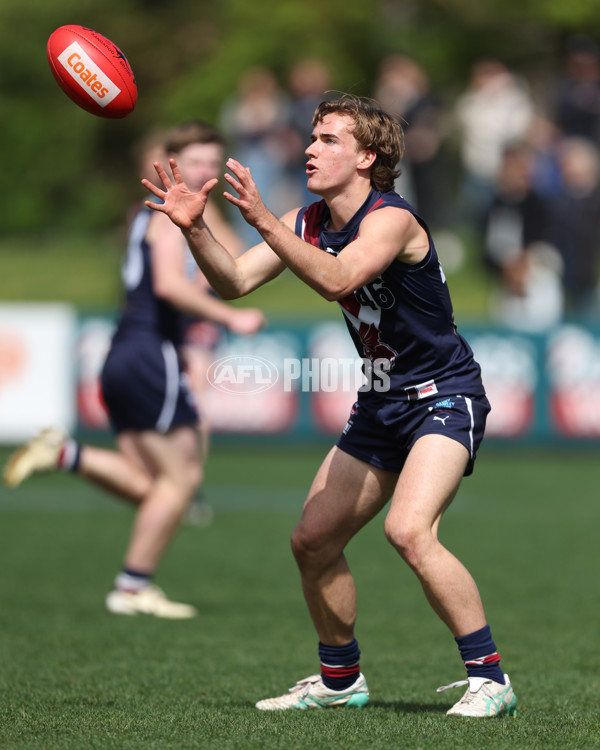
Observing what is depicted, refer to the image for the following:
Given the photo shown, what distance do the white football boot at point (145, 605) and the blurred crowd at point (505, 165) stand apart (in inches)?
378

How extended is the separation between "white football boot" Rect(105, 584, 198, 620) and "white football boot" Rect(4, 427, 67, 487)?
95 cm

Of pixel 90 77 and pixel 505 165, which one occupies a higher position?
pixel 505 165

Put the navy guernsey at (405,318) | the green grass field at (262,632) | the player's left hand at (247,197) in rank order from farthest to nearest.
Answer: the navy guernsey at (405,318) → the green grass field at (262,632) → the player's left hand at (247,197)

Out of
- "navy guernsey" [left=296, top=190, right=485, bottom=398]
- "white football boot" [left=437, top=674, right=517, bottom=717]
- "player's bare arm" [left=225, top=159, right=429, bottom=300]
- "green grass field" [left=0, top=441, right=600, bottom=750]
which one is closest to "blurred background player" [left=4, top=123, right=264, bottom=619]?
"green grass field" [left=0, top=441, right=600, bottom=750]

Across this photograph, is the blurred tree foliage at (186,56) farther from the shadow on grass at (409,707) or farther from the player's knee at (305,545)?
the shadow on grass at (409,707)

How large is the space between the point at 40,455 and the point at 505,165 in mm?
10263

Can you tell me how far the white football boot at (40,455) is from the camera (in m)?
7.64

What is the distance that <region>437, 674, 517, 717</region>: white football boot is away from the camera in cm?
458

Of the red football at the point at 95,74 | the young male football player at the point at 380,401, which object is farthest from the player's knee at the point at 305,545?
the red football at the point at 95,74

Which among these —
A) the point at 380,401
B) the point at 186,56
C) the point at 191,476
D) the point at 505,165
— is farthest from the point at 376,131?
the point at 186,56

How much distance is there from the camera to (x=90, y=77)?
505cm

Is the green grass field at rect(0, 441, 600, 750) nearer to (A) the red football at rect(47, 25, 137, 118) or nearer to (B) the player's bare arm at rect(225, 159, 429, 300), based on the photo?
(B) the player's bare arm at rect(225, 159, 429, 300)

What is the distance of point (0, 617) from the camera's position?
6805 mm

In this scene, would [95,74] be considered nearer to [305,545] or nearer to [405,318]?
[405,318]
